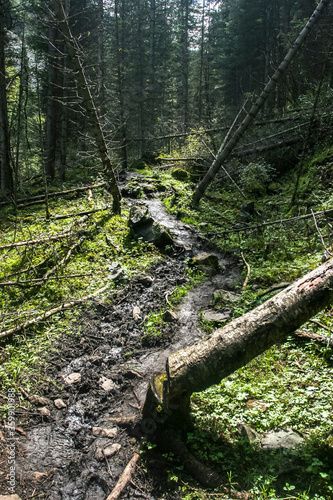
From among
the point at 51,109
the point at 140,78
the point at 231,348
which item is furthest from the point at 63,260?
the point at 140,78

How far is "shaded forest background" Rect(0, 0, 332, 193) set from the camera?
28.8 feet

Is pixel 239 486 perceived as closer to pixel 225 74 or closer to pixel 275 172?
pixel 275 172

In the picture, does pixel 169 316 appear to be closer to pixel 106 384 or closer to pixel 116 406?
pixel 106 384

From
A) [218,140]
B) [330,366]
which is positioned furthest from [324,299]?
[218,140]

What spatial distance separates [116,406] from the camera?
356 centimetres

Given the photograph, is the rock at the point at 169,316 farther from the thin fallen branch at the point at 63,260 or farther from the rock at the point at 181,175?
the rock at the point at 181,175

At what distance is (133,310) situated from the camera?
5438mm

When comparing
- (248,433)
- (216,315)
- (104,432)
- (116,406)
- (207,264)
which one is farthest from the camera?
(207,264)

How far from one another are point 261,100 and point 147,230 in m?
6.16

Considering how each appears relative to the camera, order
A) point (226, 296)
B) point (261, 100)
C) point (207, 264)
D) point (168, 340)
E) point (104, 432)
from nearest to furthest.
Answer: point (104, 432) → point (168, 340) → point (226, 296) → point (207, 264) → point (261, 100)

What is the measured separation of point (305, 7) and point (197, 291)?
1940 cm

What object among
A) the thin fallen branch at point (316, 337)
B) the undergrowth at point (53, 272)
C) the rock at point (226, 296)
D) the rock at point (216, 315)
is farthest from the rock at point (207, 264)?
the thin fallen branch at point (316, 337)

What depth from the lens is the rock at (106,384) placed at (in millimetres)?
3814

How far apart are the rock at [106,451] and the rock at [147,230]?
5289 millimetres
